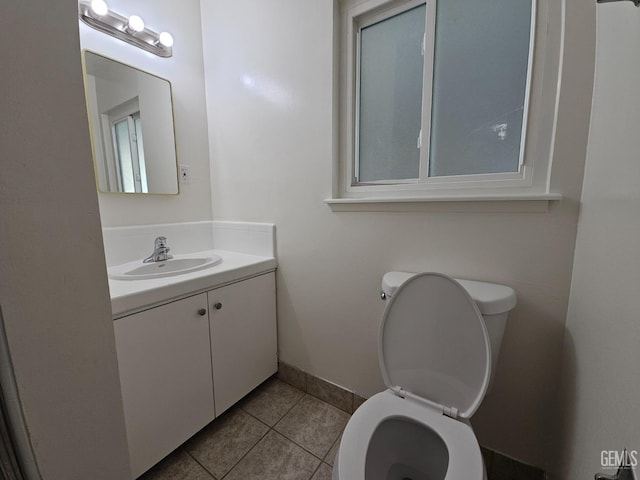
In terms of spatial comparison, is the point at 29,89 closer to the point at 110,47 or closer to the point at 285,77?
the point at 285,77

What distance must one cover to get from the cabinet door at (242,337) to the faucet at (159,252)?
48 cm

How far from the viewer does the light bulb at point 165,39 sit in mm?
1410

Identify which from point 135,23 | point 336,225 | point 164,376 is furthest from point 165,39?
point 164,376

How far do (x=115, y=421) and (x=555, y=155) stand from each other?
1444 mm

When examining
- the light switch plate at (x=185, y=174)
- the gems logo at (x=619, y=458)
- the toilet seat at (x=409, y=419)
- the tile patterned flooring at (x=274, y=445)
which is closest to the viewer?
the gems logo at (x=619, y=458)

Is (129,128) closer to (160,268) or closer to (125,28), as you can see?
(125,28)

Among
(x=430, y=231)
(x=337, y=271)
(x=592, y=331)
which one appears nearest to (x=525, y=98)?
(x=430, y=231)

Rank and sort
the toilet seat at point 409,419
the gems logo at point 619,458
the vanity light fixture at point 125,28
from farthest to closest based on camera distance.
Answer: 1. the vanity light fixture at point 125,28
2. the toilet seat at point 409,419
3. the gems logo at point 619,458

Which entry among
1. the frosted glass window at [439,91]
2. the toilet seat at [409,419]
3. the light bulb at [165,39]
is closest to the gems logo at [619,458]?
the toilet seat at [409,419]

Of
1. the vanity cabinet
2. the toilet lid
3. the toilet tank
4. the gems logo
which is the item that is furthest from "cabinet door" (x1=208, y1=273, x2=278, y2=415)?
the gems logo

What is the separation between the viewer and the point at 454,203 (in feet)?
3.29

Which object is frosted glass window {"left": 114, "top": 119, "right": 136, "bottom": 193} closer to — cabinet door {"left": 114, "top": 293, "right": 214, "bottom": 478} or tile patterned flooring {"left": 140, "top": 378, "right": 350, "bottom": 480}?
cabinet door {"left": 114, "top": 293, "right": 214, "bottom": 478}

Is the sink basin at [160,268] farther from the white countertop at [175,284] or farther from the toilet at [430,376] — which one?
the toilet at [430,376]

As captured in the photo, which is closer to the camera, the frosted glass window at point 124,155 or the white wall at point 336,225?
the white wall at point 336,225
